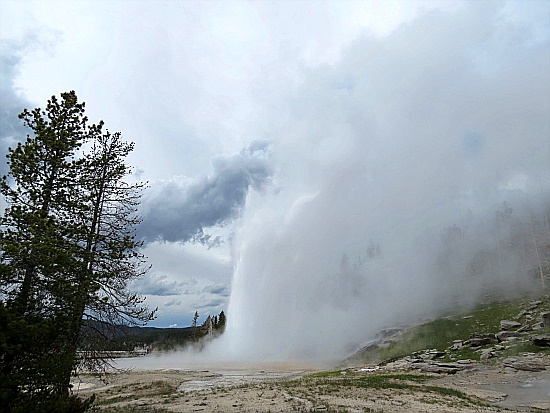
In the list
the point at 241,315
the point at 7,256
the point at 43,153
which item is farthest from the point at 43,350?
the point at 241,315

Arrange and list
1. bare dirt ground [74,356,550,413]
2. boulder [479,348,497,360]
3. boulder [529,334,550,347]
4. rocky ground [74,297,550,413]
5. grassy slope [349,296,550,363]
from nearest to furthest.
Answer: bare dirt ground [74,356,550,413]
rocky ground [74,297,550,413]
boulder [479,348,497,360]
boulder [529,334,550,347]
grassy slope [349,296,550,363]

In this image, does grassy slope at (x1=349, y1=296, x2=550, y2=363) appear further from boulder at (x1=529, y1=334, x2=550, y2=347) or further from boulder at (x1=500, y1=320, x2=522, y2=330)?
boulder at (x1=500, y1=320, x2=522, y2=330)

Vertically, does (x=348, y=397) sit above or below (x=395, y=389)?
above

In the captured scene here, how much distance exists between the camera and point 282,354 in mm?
70000

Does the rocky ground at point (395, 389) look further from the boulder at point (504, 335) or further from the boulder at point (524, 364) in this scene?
the boulder at point (504, 335)

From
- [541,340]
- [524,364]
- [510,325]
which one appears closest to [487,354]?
[524,364]

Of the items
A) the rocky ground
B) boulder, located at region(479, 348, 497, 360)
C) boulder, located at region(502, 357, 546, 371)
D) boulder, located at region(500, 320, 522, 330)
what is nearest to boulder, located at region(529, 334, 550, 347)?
the rocky ground

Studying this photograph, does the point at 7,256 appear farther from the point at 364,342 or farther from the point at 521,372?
the point at 364,342

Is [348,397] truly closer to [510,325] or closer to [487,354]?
[487,354]

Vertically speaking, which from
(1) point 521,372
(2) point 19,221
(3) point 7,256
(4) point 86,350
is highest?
(2) point 19,221

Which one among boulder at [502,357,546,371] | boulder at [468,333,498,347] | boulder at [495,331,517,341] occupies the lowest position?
boulder at [502,357,546,371]

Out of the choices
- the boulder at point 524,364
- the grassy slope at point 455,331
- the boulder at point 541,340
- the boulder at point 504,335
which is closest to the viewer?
the boulder at point 524,364

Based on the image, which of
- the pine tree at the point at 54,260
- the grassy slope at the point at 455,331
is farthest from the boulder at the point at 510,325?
the pine tree at the point at 54,260

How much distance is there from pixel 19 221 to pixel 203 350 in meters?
69.4
